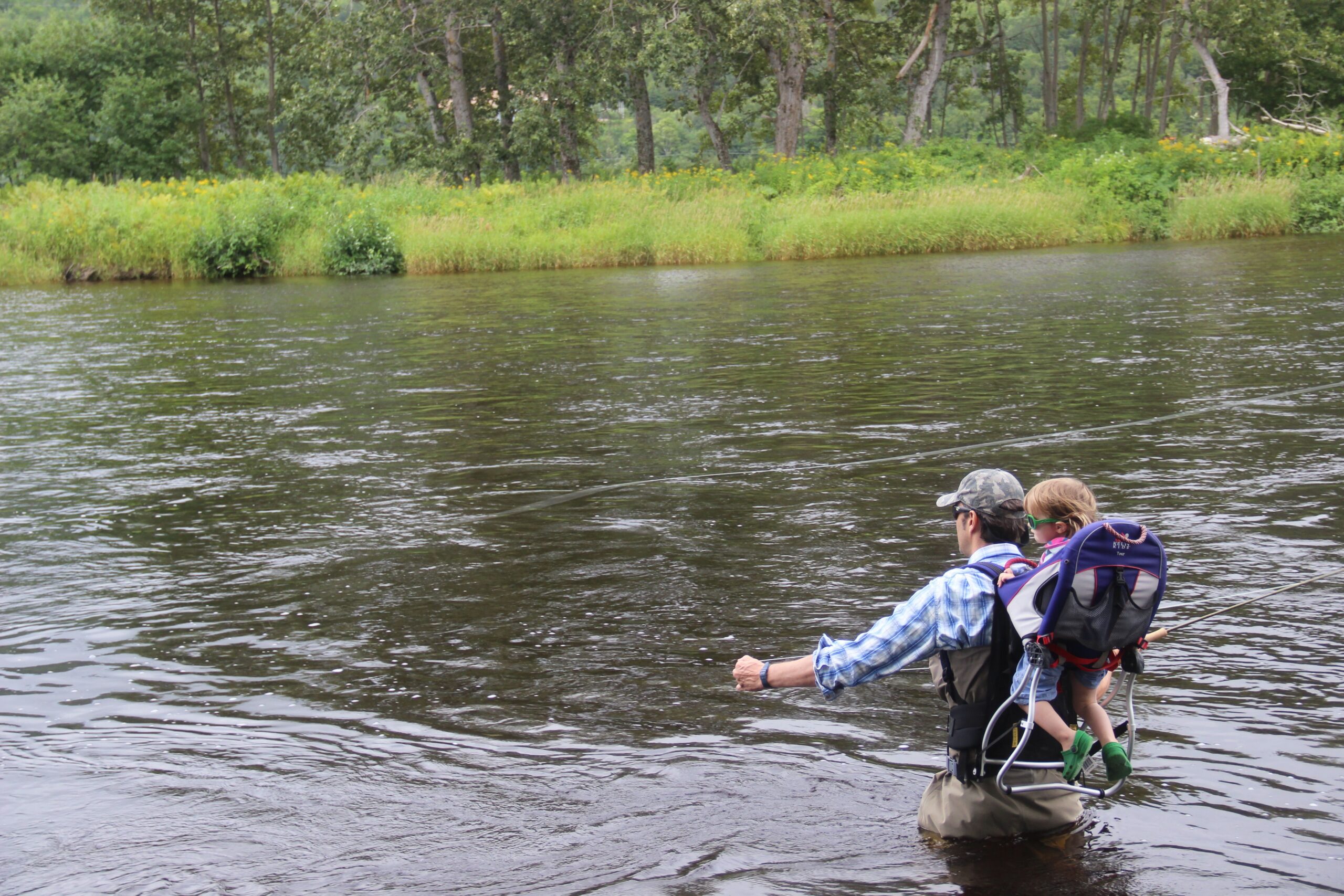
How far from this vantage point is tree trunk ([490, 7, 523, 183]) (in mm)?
43750

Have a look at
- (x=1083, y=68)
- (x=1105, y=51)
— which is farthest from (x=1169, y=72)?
(x=1083, y=68)

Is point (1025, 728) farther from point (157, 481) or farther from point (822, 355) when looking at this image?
point (822, 355)

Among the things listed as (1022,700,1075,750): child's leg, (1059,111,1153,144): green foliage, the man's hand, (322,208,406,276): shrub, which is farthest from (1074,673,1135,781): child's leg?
(1059,111,1153,144): green foliage

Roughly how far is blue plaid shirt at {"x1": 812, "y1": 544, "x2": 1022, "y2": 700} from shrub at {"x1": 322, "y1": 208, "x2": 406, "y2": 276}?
91.9ft

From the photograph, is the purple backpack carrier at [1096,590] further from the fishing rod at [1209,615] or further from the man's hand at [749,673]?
the man's hand at [749,673]

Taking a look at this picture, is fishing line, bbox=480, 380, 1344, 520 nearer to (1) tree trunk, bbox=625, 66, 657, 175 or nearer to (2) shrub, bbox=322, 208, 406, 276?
(2) shrub, bbox=322, 208, 406, 276

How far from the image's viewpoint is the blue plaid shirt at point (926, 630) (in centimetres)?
370

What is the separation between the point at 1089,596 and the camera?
11.5ft

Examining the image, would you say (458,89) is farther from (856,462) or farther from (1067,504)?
(1067,504)

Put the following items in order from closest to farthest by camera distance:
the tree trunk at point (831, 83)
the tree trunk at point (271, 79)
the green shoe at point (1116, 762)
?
1. the green shoe at point (1116, 762)
2. the tree trunk at point (831, 83)
3. the tree trunk at point (271, 79)

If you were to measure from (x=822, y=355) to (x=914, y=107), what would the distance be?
2856cm

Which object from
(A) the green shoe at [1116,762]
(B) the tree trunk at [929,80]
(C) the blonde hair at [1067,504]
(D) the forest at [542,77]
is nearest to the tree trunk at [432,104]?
(D) the forest at [542,77]

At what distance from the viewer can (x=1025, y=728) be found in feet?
12.3

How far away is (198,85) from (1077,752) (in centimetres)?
5860
